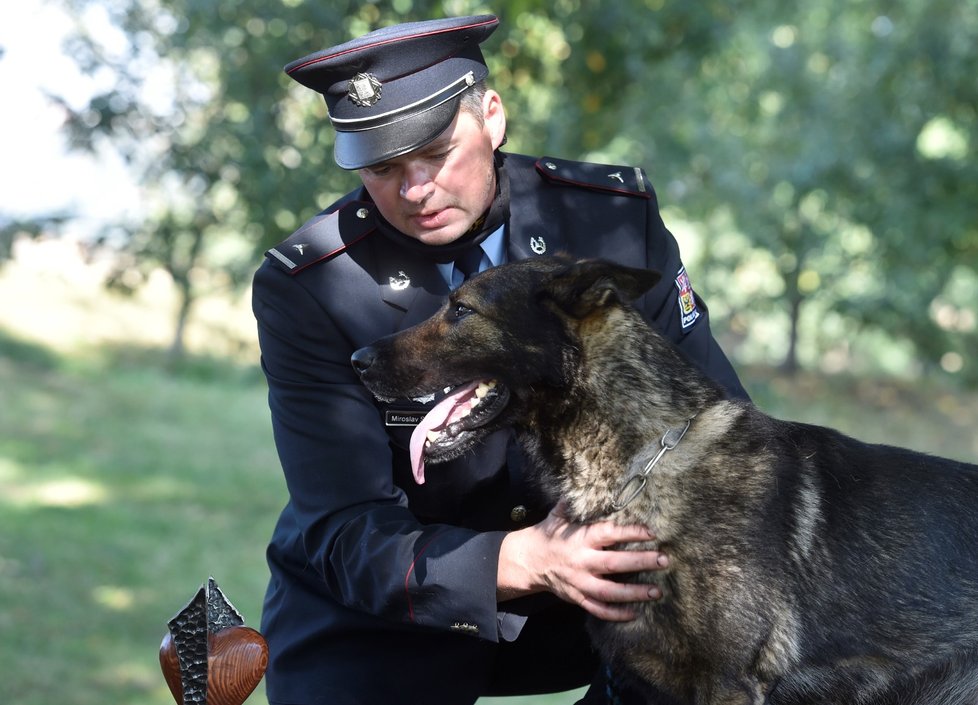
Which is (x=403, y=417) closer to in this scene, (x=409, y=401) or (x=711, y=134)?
(x=409, y=401)

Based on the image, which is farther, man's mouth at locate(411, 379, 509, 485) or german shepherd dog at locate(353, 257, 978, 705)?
man's mouth at locate(411, 379, 509, 485)

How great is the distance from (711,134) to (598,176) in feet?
36.6

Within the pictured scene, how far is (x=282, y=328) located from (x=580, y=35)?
4.93 metres

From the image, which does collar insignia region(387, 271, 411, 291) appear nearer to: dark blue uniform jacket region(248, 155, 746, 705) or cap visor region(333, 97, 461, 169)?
dark blue uniform jacket region(248, 155, 746, 705)

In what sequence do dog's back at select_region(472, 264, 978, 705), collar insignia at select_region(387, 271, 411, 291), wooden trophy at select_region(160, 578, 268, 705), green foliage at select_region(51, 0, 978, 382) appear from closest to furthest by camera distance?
wooden trophy at select_region(160, 578, 268, 705)
dog's back at select_region(472, 264, 978, 705)
collar insignia at select_region(387, 271, 411, 291)
green foliage at select_region(51, 0, 978, 382)

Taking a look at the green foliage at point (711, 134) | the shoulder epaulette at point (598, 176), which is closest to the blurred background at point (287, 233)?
the green foliage at point (711, 134)

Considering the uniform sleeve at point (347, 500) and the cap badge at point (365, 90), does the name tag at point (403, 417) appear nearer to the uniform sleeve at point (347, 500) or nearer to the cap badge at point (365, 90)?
the uniform sleeve at point (347, 500)

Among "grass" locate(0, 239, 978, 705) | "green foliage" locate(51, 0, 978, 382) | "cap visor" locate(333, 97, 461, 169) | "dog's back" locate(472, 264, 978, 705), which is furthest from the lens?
"grass" locate(0, 239, 978, 705)

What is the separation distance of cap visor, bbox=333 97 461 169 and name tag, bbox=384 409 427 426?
619 millimetres

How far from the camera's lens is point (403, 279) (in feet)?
9.79

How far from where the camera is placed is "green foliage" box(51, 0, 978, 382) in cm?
587

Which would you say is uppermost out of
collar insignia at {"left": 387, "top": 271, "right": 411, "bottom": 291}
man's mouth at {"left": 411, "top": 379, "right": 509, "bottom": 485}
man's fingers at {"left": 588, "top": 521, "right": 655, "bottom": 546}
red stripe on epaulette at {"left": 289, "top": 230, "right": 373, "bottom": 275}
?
red stripe on epaulette at {"left": 289, "top": 230, "right": 373, "bottom": 275}

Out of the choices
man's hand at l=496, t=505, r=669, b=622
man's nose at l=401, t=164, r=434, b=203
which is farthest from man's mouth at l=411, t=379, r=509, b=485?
man's nose at l=401, t=164, r=434, b=203

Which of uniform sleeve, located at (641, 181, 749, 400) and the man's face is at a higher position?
the man's face
